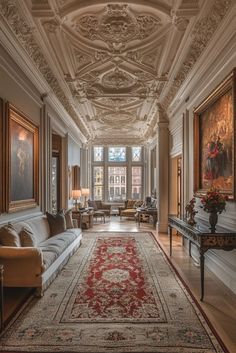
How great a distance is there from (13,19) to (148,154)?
35.2 feet

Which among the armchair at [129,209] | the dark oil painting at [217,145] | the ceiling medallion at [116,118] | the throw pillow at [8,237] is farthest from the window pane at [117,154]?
the throw pillow at [8,237]

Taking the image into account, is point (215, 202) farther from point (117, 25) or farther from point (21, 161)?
point (21, 161)

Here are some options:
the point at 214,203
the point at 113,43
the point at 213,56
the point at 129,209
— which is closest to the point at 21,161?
the point at 113,43

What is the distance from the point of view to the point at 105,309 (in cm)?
318

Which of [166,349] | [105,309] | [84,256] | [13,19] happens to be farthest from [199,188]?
[13,19]

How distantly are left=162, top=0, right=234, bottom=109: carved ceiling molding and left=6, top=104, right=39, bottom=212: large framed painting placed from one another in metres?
3.00

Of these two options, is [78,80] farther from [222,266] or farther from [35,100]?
[222,266]

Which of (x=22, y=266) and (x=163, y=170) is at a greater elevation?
(x=163, y=170)

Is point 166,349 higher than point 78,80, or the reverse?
point 78,80

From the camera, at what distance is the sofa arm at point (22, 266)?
350 centimetres

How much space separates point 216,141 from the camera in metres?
4.38

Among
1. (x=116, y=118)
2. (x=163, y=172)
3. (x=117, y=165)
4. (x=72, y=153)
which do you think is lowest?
(x=163, y=172)

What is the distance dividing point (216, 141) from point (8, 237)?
331 cm

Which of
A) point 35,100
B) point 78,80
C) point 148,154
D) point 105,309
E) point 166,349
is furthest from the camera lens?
point 148,154
